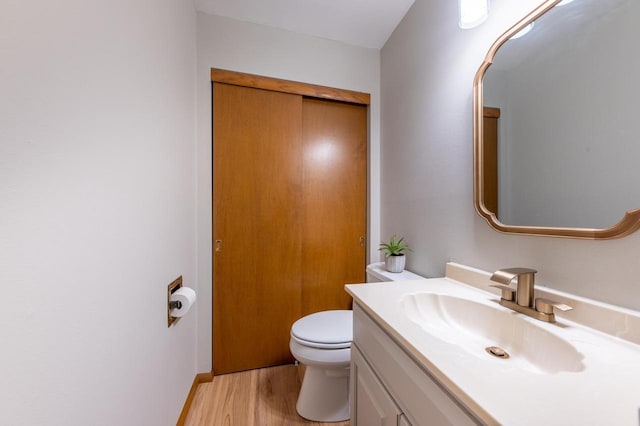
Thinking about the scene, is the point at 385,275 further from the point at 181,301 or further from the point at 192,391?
the point at 192,391

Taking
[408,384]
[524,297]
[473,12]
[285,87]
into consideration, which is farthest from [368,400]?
[285,87]

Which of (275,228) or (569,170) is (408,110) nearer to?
(569,170)

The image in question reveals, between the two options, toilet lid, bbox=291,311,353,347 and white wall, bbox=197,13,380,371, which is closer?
toilet lid, bbox=291,311,353,347

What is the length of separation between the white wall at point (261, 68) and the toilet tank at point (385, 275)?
34cm

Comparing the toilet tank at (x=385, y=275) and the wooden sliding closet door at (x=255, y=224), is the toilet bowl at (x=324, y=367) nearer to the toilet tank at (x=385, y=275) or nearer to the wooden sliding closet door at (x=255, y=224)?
the toilet tank at (x=385, y=275)

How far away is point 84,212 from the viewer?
60 centimetres

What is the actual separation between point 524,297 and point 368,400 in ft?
1.96

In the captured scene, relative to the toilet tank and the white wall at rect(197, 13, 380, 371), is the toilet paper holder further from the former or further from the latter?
the toilet tank

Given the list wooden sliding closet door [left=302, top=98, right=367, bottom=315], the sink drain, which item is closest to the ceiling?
wooden sliding closet door [left=302, top=98, right=367, bottom=315]

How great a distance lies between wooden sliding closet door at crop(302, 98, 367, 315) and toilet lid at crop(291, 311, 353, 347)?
0.37 m

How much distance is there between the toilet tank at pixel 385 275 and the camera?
1.37 metres

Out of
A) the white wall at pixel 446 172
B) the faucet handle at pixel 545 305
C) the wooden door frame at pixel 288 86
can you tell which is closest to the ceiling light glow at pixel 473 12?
the white wall at pixel 446 172

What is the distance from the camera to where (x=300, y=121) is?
179cm

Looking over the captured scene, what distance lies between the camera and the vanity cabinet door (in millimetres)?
695
